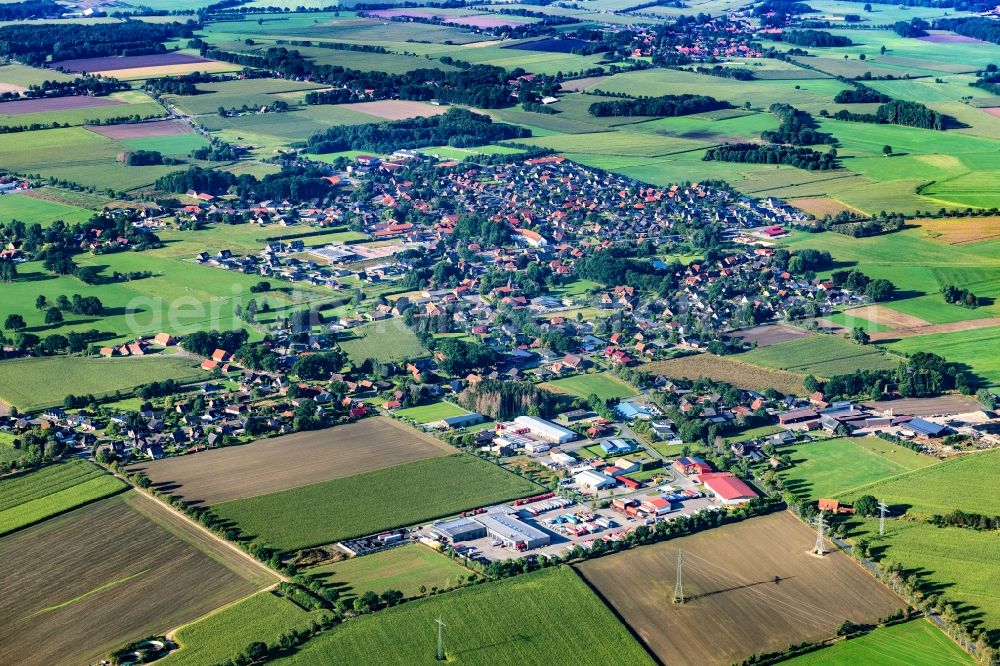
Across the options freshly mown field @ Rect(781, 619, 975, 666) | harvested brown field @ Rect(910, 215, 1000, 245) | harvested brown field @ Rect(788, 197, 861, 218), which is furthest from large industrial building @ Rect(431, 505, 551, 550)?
harvested brown field @ Rect(788, 197, 861, 218)

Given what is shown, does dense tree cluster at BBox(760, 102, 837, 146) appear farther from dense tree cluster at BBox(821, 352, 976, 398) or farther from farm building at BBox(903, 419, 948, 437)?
farm building at BBox(903, 419, 948, 437)

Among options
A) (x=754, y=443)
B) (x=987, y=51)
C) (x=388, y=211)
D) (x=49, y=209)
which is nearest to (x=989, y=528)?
(x=754, y=443)

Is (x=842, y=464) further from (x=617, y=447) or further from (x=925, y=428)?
(x=617, y=447)

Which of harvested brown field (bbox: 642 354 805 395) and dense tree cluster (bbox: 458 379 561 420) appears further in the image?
harvested brown field (bbox: 642 354 805 395)

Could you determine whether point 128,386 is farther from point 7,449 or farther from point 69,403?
point 7,449

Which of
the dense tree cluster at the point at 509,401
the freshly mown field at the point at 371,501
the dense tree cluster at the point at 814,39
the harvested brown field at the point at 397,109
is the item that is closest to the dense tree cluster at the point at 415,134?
the harvested brown field at the point at 397,109

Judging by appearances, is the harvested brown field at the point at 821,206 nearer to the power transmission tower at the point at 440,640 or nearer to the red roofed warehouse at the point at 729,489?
the red roofed warehouse at the point at 729,489

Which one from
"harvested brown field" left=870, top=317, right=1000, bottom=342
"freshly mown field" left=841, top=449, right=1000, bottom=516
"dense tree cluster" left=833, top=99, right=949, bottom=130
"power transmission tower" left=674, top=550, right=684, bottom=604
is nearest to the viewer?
"power transmission tower" left=674, top=550, right=684, bottom=604

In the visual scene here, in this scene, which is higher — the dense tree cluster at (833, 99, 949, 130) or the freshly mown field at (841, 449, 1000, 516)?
the dense tree cluster at (833, 99, 949, 130)
